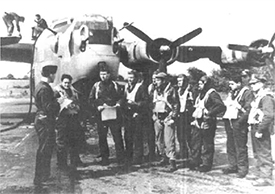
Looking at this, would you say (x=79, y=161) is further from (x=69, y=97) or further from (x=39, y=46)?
(x=39, y=46)

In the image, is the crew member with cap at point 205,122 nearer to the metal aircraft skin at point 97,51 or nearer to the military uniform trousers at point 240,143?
the military uniform trousers at point 240,143

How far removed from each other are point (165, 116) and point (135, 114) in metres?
0.74

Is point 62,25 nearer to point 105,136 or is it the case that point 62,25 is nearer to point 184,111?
point 105,136

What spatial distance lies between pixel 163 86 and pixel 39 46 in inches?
206

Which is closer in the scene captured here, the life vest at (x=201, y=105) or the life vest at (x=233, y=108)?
the life vest at (x=233, y=108)

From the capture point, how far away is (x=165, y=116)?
7.48 m

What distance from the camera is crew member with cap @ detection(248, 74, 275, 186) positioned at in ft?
20.5

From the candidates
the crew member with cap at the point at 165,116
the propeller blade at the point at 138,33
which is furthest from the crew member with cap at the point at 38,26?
the crew member with cap at the point at 165,116

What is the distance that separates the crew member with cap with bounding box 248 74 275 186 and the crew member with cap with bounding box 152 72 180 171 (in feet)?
5.31

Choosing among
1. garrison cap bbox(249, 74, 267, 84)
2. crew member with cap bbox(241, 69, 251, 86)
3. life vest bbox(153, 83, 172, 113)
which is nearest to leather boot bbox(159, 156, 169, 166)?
life vest bbox(153, 83, 172, 113)

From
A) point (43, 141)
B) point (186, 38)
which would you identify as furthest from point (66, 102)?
point (186, 38)

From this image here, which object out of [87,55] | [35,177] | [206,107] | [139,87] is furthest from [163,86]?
[35,177]

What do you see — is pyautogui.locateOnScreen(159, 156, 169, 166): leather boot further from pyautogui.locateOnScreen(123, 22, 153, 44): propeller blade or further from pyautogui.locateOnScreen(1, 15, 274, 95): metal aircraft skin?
pyautogui.locateOnScreen(123, 22, 153, 44): propeller blade

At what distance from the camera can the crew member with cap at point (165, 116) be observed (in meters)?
7.20
